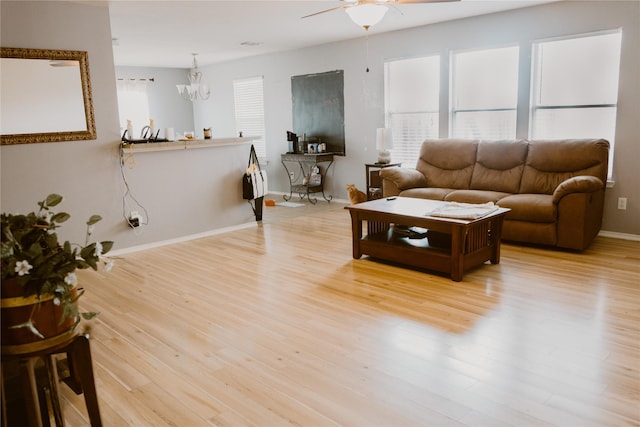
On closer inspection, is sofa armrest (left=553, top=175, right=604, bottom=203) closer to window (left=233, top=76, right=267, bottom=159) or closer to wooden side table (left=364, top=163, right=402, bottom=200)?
wooden side table (left=364, top=163, right=402, bottom=200)

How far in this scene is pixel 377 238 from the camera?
14.8ft

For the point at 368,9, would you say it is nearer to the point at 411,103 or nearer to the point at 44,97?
the point at 44,97

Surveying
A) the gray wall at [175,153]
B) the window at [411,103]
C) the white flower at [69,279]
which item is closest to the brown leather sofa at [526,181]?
the gray wall at [175,153]

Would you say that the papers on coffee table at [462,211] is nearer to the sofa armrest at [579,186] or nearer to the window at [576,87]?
the sofa armrest at [579,186]

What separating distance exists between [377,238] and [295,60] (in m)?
4.44

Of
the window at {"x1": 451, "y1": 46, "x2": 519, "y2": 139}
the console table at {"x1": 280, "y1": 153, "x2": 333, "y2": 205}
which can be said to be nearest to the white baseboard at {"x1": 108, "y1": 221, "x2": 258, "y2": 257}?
the console table at {"x1": 280, "y1": 153, "x2": 333, "y2": 205}

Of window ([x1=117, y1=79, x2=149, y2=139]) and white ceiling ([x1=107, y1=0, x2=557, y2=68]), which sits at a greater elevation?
white ceiling ([x1=107, y1=0, x2=557, y2=68])

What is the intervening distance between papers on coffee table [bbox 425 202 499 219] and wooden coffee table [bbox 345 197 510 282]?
0.15 feet

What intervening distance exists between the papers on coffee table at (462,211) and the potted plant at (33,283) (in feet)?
9.66

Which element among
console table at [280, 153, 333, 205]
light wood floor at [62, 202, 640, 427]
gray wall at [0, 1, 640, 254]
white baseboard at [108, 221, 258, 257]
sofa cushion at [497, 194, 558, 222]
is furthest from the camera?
console table at [280, 153, 333, 205]

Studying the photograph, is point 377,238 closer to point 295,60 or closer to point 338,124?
point 338,124

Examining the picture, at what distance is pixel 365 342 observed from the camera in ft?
9.40

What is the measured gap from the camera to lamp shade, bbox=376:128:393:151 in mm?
6391

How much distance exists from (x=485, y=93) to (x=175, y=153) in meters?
3.61
